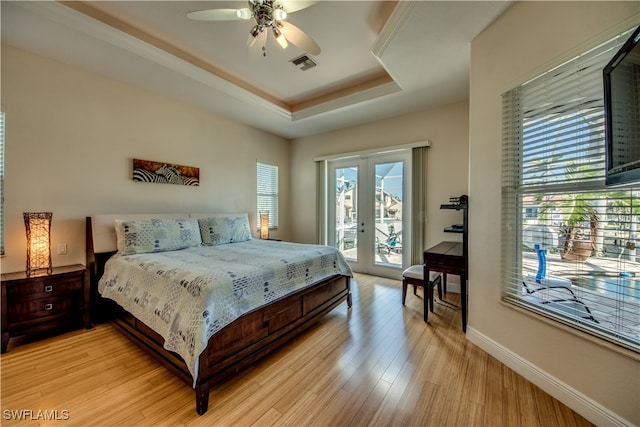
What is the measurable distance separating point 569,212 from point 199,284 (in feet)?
8.36

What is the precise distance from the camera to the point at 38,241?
8.18ft

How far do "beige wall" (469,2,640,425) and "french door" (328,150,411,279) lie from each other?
193 centimetres

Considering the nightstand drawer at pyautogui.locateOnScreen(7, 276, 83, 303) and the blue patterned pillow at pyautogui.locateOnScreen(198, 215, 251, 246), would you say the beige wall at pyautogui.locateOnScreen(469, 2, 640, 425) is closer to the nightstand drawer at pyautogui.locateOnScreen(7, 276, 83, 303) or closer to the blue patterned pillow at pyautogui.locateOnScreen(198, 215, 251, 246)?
the blue patterned pillow at pyautogui.locateOnScreen(198, 215, 251, 246)

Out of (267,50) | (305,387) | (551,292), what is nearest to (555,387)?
(551,292)

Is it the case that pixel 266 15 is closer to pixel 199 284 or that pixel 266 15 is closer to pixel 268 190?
pixel 199 284

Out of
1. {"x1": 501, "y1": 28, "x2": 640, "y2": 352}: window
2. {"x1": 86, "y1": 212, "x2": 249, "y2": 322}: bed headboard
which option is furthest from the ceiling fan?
{"x1": 86, "y1": 212, "x2": 249, "y2": 322}: bed headboard

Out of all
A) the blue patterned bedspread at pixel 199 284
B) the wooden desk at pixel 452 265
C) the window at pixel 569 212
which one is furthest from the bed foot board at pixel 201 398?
the window at pixel 569 212

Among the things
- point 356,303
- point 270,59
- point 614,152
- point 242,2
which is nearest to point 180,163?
point 270,59

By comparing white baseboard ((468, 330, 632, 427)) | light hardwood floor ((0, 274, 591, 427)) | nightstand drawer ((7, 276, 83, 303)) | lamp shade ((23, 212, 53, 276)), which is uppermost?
lamp shade ((23, 212, 53, 276))

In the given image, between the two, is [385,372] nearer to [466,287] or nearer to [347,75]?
[466,287]

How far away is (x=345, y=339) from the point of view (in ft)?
8.06

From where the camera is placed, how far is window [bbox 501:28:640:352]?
142 centimetres

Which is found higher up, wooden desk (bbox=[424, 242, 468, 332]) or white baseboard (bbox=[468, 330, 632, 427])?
wooden desk (bbox=[424, 242, 468, 332])

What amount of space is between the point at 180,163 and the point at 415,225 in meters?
3.82
